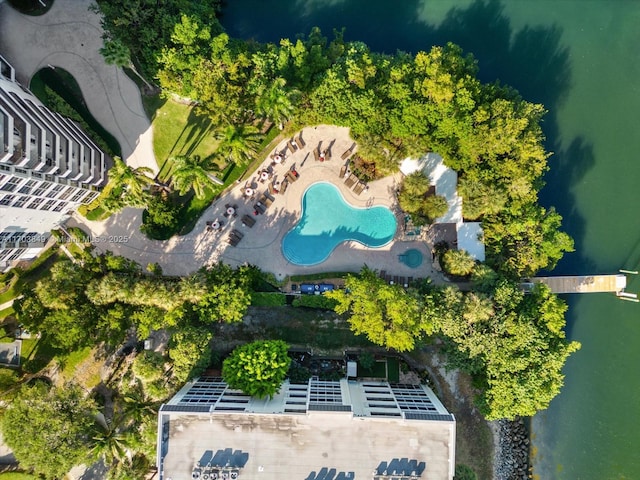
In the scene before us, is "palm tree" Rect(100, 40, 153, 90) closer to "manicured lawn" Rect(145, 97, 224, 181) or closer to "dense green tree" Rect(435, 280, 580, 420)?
"manicured lawn" Rect(145, 97, 224, 181)

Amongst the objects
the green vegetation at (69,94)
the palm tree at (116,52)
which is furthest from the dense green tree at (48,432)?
the palm tree at (116,52)

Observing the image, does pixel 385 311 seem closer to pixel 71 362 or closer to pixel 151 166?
pixel 151 166

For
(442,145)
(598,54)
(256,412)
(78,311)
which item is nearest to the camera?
(256,412)

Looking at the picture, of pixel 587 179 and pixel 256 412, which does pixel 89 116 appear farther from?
pixel 587 179

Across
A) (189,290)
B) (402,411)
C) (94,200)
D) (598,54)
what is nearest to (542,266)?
(402,411)

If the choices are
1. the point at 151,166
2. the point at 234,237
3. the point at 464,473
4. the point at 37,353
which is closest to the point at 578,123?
the point at 464,473
